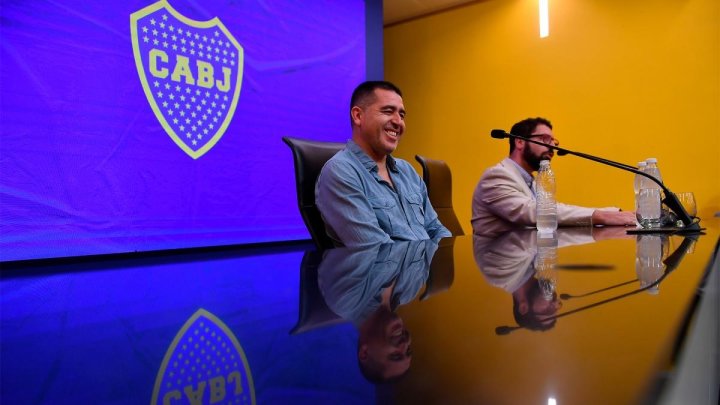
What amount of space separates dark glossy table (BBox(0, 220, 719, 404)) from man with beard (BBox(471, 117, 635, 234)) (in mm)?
1862

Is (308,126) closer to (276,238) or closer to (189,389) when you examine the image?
(276,238)

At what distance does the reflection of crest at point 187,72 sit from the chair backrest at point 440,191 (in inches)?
66.2

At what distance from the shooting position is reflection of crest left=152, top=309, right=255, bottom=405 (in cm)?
16

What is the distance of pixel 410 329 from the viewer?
237 millimetres

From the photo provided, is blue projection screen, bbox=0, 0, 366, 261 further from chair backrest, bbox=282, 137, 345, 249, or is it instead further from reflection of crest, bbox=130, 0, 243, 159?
chair backrest, bbox=282, 137, 345, 249

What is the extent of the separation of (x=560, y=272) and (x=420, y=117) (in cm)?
550

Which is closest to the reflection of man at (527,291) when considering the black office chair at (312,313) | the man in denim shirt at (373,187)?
the black office chair at (312,313)

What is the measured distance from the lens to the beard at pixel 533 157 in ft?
9.07

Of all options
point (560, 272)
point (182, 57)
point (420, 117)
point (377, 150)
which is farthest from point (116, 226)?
point (420, 117)

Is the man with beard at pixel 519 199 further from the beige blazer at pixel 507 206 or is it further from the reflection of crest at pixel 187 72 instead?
the reflection of crest at pixel 187 72

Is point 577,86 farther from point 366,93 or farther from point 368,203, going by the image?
point 368,203

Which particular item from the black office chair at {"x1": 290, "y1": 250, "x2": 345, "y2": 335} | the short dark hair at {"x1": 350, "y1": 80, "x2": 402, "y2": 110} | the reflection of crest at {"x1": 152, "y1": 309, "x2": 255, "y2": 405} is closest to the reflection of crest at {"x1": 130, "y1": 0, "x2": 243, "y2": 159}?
the short dark hair at {"x1": 350, "y1": 80, "x2": 402, "y2": 110}

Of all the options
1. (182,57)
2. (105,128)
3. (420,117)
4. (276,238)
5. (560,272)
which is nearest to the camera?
(560,272)

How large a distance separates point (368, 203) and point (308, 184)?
27cm
